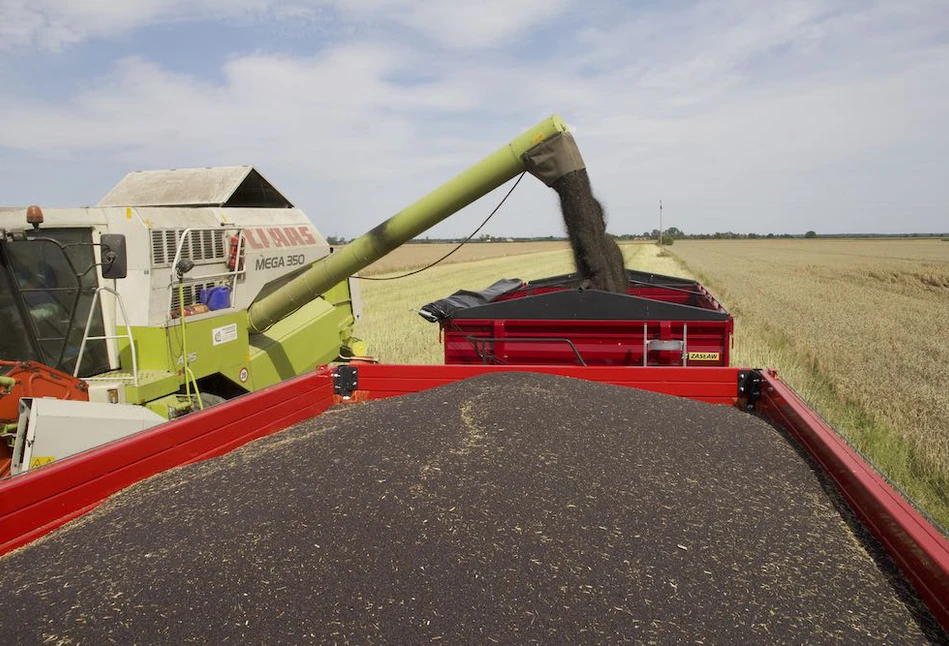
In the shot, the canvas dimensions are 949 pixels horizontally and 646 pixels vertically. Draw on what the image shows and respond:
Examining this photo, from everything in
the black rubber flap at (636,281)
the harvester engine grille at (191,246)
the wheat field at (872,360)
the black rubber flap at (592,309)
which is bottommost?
the wheat field at (872,360)

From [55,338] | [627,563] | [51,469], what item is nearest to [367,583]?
[627,563]

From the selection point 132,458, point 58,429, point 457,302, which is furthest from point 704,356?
point 58,429

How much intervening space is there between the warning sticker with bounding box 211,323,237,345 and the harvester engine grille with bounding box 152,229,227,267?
485mm

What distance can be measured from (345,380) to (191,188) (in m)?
2.55

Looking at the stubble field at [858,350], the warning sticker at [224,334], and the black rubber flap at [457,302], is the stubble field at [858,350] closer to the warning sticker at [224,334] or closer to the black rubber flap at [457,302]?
the black rubber flap at [457,302]

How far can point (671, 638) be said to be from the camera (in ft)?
5.58

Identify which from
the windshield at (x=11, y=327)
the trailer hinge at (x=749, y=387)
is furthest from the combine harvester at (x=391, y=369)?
the windshield at (x=11, y=327)

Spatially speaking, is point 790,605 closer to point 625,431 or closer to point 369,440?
point 625,431

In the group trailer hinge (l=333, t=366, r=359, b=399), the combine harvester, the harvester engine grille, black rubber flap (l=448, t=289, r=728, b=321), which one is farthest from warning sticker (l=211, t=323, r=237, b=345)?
black rubber flap (l=448, t=289, r=728, b=321)

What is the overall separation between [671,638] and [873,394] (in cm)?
518

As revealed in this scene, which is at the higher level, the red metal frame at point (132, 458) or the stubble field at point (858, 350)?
the red metal frame at point (132, 458)

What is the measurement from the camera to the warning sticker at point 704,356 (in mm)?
4410

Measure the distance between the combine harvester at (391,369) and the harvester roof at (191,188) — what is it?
0.04 m

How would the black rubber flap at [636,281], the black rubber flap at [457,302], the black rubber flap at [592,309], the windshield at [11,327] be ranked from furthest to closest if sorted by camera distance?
the black rubber flap at [636,281]
the black rubber flap at [457,302]
the black rubber flap at [592,309]
the windshield at [11,327]
